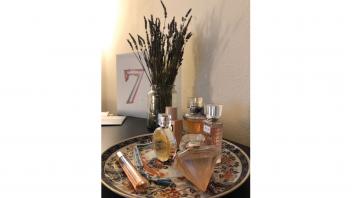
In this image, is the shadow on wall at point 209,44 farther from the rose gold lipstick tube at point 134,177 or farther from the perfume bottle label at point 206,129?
the rose gold lipstick tube at point 134,177

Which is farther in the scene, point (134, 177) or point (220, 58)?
point (220, 58)

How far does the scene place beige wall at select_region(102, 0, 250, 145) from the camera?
68 centimetres

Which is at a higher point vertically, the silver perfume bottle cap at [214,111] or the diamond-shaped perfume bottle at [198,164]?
the silver perfume bottle cap at [214,111]

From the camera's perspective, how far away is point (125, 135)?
30.2 inches

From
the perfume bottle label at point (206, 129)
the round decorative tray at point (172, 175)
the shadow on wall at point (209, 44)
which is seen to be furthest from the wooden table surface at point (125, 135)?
the shadow on wall at point (209, 44)

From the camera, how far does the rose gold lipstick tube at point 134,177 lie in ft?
1.31

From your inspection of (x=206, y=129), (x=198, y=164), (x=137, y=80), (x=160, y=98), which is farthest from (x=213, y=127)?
(x=137, y=80)

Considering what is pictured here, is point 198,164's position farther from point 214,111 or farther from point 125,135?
point 125,135

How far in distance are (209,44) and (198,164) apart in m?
0.49

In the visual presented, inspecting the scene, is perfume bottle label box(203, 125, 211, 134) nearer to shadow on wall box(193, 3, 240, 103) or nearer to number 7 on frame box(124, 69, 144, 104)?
shadow on wall box(193, 3, 240, 103)

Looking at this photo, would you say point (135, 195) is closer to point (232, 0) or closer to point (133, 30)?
point (232, 0)
